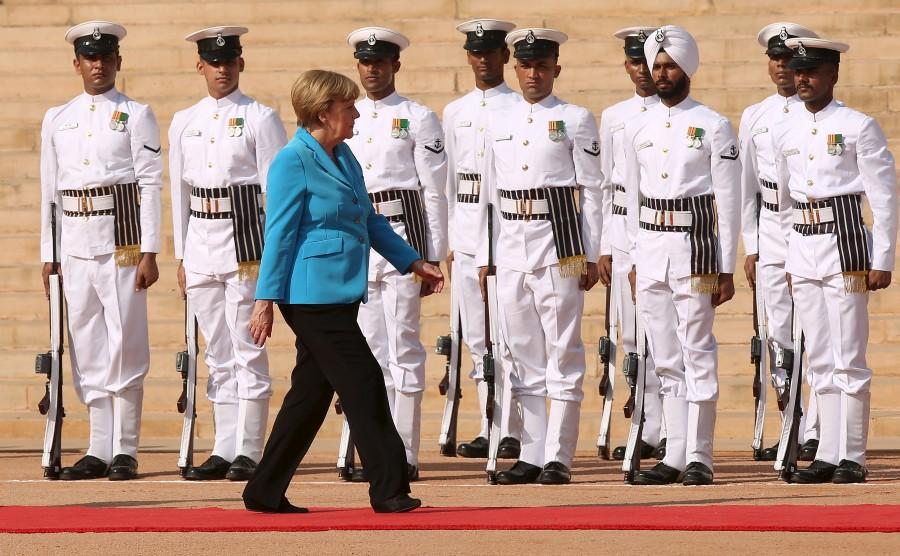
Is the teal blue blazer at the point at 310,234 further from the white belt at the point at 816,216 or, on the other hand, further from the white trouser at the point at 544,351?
the white belt at the point at 816,216

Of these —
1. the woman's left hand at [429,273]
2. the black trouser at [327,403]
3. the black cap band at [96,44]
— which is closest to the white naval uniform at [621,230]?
the black cap band at [96,44]

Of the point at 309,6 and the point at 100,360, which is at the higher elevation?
the point at 309,6

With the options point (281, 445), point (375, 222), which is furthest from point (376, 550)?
point (375, 222)

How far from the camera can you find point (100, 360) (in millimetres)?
11734

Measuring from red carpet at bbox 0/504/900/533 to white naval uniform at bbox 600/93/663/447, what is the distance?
10.1 feet

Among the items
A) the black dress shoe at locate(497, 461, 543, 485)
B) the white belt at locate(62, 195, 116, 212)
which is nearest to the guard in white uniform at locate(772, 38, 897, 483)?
the black dress shoe at locate(497, 461, 543, 485)

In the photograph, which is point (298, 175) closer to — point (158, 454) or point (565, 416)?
point (565, 416)

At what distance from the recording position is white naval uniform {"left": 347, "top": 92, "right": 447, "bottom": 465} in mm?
11406

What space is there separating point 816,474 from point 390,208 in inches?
105

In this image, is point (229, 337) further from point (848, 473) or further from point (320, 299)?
point (848, 473)

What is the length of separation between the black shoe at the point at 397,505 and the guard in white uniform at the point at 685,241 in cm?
218

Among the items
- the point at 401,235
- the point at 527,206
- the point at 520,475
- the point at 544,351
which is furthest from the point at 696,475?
the point at 401,235

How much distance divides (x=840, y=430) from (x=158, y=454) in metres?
4.35

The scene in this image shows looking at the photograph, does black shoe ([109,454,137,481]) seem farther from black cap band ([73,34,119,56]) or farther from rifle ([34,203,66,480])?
black cap band ([73,34,119,56])
